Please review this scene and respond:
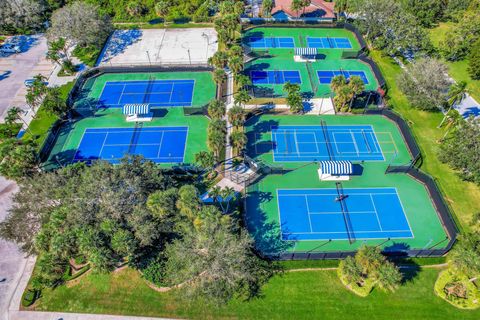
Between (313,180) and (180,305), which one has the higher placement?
(313,180)

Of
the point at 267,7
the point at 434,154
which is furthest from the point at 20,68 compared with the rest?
the point at 434,154

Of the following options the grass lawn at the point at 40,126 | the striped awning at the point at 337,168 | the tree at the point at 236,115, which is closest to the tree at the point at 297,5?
the tree at the point at 236,115

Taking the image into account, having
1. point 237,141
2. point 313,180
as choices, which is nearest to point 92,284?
point 237,141

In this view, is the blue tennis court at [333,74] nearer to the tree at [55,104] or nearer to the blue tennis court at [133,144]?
the blue tennis court at [133,144]

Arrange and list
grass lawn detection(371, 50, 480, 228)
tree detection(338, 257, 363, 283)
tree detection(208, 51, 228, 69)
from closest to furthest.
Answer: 1. tree detection(338, 257, 363, 283)
2. grass lawn detection(371, 50, 480, 228)
3. tree detection(208, 51, 228, 69)

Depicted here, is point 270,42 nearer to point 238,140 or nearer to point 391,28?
point 391,28

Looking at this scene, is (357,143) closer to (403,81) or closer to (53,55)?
(403,81)

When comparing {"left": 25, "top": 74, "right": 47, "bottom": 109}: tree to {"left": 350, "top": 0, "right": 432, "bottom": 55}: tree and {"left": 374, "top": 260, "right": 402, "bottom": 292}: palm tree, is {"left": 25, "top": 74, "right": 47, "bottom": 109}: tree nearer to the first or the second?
{"left": 374, "top": 260, "right": 402, "bottom": 292}: palm tree

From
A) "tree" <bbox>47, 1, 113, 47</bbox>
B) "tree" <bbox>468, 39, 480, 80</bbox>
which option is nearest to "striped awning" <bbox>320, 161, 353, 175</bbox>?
"tree" <bbox>468, 39, 480, 80</bbox>
